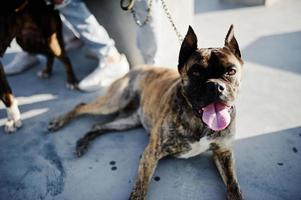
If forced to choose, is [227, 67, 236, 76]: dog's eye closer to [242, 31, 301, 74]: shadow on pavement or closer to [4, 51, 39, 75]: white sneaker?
[242, 31, 301, 74]: shadow on pavement

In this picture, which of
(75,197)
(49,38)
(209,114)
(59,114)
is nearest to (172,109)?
(209,114)

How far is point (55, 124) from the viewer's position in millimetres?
3352

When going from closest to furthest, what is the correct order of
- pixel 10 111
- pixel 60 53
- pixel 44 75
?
pixel 10 111 < pixel 60 53 < pixel 44 75

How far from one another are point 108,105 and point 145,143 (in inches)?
21.6

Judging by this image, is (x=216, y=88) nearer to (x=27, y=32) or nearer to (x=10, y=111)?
(x=10, y=111)

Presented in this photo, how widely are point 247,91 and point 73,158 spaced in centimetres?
194

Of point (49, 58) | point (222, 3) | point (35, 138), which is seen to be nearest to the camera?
point (35, 138)

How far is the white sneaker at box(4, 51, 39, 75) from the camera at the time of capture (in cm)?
438

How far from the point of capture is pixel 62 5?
11.9 feet

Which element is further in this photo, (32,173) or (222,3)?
(222,3)

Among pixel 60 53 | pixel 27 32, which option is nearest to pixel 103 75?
pixel 60 53

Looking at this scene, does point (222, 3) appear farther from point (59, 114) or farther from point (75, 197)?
point (75, 197)

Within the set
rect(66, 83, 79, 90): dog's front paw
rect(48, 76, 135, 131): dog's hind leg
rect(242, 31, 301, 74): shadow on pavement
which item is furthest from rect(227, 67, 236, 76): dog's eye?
rect(66, 83, 79, 90): dog's front paw

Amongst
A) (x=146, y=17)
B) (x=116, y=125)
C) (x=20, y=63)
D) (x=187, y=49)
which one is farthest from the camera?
(x=20, y=63)
